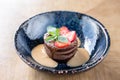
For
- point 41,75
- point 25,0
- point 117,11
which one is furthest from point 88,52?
point 25,0

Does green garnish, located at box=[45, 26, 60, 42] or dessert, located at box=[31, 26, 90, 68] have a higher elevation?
green garnish, located at box=[45, 26, 60, 42]

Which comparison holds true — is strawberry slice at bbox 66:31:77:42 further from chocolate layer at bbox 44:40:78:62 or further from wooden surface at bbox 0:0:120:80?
wooden surface at bbox 0:0:120:80

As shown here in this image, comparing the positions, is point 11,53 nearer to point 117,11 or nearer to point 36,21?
point 36,21

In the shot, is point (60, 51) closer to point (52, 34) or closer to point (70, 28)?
point (52, 34)

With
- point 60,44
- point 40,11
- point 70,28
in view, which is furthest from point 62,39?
point 40,11

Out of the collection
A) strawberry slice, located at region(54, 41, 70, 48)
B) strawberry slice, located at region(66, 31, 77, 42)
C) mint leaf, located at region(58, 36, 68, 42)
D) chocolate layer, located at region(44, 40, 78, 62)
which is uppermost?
strawberry slice, located at region(66, 31, 77, 42)

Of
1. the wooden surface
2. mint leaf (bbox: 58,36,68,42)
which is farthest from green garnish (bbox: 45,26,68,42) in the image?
the wooden surface

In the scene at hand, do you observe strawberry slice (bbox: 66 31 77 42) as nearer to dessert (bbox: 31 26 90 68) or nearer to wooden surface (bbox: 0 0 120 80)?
dessert (bbox: 31 26 90 68)
